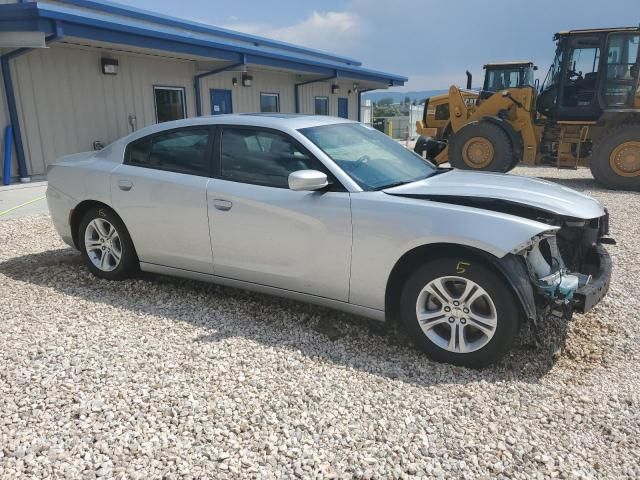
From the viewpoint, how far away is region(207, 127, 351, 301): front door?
3.44m

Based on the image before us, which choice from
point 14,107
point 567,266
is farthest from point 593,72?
point 14,107

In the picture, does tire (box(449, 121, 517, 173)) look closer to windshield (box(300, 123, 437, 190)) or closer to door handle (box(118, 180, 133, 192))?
windshield (box(300, 123, 437, 190))

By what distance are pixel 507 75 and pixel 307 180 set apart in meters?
14.5

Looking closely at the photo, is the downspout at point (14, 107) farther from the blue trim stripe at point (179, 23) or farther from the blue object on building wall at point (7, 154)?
the blue trim stripe at point (179, 23)

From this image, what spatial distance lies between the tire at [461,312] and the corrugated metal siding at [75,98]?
10.0 metres


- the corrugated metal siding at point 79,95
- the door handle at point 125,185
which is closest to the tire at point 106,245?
the door handle at point 125,185

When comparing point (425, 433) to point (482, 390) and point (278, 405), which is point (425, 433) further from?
point (278, 405)

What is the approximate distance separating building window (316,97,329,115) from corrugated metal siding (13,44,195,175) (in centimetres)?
808

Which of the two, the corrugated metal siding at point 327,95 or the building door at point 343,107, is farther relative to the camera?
the building door at point 343,107

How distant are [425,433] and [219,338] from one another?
1647mm

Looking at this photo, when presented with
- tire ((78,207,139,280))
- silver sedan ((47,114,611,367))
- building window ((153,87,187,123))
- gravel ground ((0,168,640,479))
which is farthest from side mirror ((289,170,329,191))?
building window ((153,87,187,123))

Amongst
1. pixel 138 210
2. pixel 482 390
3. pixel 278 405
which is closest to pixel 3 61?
pixel 138 210

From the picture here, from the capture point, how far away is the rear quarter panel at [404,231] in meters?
2.95

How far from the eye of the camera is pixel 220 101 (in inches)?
589
